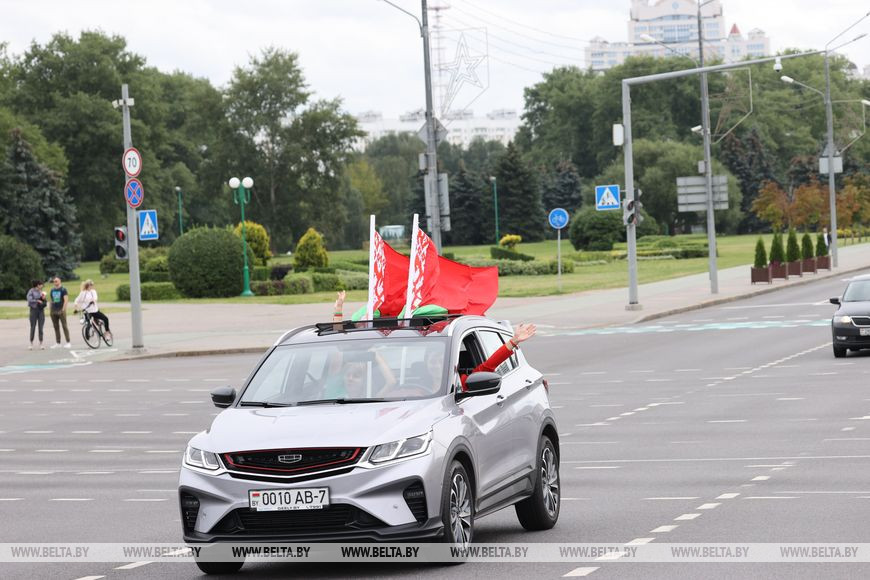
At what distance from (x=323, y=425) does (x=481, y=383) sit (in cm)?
114

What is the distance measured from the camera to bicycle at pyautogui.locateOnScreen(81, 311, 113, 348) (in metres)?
36.3

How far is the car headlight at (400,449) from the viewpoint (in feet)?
27.0

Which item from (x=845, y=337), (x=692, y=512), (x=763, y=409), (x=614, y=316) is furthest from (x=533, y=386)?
(x=614, y=316)

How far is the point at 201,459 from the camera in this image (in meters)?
8.52

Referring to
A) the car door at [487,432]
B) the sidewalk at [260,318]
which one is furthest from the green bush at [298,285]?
the car door at [487,432]

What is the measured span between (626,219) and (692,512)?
1248 inches

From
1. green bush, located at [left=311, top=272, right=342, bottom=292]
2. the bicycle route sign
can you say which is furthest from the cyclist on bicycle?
green bush, located at [left=311, top=272, right=342, bottom=292]

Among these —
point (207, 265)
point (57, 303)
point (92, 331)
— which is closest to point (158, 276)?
point (207, 265)

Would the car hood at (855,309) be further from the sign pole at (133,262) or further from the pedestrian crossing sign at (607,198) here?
the pedestrian crossing sign at (607,198)

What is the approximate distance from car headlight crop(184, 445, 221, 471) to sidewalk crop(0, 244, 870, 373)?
24.5m

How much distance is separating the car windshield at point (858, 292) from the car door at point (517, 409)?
17.6 m

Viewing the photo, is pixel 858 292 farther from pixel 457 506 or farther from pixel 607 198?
pixel 457 506

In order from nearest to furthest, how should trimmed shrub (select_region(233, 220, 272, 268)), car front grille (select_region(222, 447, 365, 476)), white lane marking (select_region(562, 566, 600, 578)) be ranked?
car front grille (select_region(222, 447, 365, 476))
white lane marking (select_region(562, 566, 600, 578))
trimmed shrub (select_region(233, 220, 272, 268))

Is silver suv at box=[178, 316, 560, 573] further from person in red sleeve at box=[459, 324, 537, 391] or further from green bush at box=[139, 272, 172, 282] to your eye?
green bush at box=[139, 272, 172, 282]
